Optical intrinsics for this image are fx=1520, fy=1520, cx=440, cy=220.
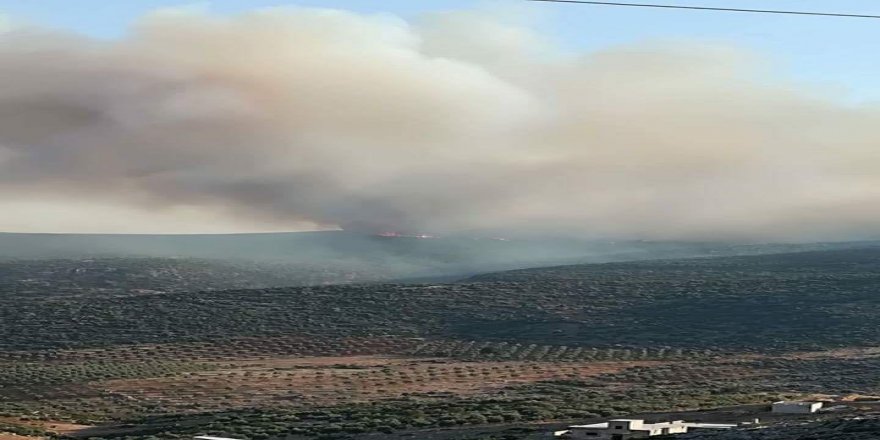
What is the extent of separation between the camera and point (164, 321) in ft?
510

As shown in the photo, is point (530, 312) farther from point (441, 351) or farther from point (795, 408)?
point (795, 408)

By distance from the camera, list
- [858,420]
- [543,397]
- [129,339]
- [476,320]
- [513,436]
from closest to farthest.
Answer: [858,420], [513,436], [543,397], [129,339], [476,320]

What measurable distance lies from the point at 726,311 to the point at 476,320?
82.7ft

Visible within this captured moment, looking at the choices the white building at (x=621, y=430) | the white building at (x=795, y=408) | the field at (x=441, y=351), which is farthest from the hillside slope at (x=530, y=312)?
the white building at (x=621, y=430)

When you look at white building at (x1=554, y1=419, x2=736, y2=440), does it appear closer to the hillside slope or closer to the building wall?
the building wall

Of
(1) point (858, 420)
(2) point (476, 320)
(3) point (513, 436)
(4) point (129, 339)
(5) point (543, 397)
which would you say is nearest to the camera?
(1) point (858, 420)

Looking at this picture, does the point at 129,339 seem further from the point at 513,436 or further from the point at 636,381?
the point at 513,436

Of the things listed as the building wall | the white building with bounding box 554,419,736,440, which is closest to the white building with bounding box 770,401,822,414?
the building wall

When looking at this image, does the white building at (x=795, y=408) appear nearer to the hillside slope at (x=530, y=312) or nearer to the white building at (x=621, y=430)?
the white building at (x=621, y=430)

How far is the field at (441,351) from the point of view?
278 feet

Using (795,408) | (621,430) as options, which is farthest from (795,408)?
(621,430)

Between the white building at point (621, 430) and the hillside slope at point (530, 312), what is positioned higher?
the hillside slope at point (530, 312)

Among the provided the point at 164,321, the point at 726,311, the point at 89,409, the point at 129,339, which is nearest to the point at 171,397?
the point at 89,409

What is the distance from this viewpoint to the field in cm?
8469
